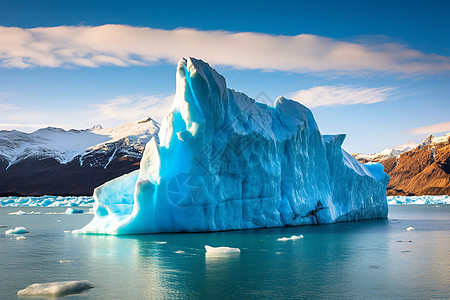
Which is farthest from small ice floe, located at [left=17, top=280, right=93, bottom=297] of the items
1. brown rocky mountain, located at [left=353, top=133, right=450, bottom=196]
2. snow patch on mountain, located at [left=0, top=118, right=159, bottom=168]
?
brown rocky mountain, located at [left=353, top=133, right=450, bottom=196]

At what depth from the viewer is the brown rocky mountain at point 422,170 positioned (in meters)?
94.8

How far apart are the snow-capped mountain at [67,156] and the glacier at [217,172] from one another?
61361 mm

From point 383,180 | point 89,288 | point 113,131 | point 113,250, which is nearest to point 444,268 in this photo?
point 89,288

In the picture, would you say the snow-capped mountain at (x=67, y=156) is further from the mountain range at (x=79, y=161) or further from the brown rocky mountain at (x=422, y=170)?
the brown rocky mountain at (x=422, y=170)

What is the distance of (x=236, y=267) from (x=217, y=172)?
6694 mm

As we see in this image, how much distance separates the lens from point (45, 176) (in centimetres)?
7938

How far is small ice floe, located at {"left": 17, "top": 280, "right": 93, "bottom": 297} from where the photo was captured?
5.96 meters

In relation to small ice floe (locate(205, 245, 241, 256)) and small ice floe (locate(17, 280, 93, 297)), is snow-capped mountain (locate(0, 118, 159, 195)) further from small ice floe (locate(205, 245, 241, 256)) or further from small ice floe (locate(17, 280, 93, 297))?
small ice floe (locate(17, 280, 93, 297))

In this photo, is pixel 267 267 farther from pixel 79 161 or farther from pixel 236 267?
→ pixel 79 161

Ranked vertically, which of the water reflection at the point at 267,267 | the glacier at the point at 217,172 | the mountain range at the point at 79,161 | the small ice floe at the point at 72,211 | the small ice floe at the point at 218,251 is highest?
the mountain range at the point at 79,161

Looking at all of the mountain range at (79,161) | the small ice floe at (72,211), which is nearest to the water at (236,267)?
the small ice floe at (72,211)

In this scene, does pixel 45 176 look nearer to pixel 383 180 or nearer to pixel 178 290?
pixel 383 180

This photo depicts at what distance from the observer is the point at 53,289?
19.7 feet

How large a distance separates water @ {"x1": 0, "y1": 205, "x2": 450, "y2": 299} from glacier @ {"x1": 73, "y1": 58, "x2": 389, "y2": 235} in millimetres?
1189
